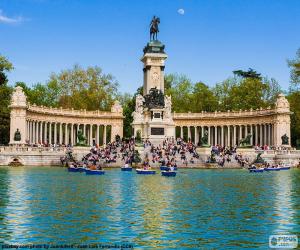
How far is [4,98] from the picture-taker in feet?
316

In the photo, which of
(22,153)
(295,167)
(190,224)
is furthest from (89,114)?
(190,224)

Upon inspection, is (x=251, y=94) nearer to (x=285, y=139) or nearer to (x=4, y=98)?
(x=285, y=139)

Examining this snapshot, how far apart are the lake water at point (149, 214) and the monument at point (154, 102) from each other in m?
44.6

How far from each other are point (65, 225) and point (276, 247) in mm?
9036

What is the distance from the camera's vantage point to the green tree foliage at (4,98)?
309 feet

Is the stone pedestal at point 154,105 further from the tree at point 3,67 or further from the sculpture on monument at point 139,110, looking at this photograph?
the tree at point 3,67

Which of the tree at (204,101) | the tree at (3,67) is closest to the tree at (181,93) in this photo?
the tree at (204,101)

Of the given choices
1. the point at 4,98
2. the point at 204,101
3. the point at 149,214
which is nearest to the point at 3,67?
the point at 4,98

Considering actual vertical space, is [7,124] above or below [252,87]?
below

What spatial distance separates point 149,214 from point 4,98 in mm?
73283

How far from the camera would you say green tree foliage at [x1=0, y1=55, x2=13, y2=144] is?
9406cm

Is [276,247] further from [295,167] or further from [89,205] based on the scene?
[295,167]

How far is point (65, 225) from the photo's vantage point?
24.5 metres

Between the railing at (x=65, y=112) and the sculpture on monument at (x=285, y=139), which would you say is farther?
the railing at (x=65, y=112)
